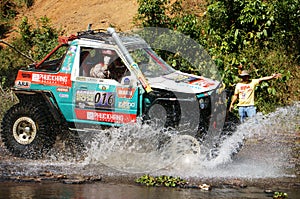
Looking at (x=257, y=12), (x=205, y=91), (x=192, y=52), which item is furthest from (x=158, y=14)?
(x=205, y=91)

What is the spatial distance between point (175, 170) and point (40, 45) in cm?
856

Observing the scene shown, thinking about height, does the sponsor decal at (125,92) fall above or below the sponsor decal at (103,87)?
below

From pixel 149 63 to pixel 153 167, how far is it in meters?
2.04

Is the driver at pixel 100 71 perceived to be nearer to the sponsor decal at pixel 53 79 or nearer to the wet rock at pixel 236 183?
the sponsor decal at pixel 53 79

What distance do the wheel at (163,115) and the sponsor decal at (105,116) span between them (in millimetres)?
301

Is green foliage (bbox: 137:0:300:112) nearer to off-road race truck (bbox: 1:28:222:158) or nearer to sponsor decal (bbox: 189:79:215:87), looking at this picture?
sponsor decal (bbox: 189:79:215:87)

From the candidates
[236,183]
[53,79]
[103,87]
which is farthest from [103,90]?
[236,183]

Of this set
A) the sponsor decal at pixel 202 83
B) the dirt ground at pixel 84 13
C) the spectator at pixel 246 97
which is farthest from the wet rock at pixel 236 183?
the dirt ground at pixel 84 13

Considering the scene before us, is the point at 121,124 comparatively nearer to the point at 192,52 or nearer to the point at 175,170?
the point at 175,170

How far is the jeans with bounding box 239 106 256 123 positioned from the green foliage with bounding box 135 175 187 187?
2.92m

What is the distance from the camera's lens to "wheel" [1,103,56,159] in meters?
11.2

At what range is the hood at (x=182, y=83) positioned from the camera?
10512mm

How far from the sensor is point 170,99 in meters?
10.4

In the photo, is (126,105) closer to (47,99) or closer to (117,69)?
(117,69)
